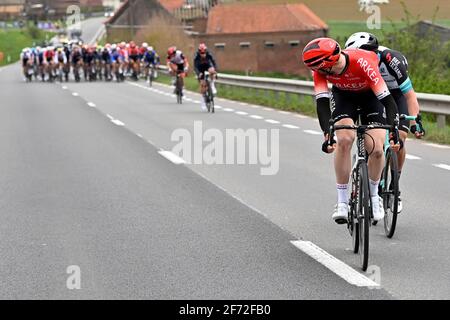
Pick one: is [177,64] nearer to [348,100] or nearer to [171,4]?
[348,100]

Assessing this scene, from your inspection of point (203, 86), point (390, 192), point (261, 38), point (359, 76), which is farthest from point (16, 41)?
point (359, 76)

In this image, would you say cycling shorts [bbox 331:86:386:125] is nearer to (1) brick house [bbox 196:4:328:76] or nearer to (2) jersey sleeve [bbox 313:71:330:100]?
(2) jersey sleeve [bbox 313:71:330:100]

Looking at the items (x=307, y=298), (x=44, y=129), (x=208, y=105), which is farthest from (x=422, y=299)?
(x=208, y=105)

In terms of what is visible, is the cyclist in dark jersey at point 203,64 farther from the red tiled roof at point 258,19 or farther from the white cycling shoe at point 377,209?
the red tiled roof at point 258,19

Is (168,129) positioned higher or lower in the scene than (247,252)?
lower

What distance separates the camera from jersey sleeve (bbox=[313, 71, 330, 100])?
773cm

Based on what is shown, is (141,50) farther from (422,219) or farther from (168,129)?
(422,219)

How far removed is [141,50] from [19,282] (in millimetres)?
45395

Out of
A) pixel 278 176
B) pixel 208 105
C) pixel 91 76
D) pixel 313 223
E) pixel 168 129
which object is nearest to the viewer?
pixel 313 223

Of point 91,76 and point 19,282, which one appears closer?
point 19,282

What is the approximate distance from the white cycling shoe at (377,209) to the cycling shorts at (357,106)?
0.65m

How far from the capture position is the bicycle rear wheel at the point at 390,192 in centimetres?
828

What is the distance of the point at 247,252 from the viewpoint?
26.1 ft
